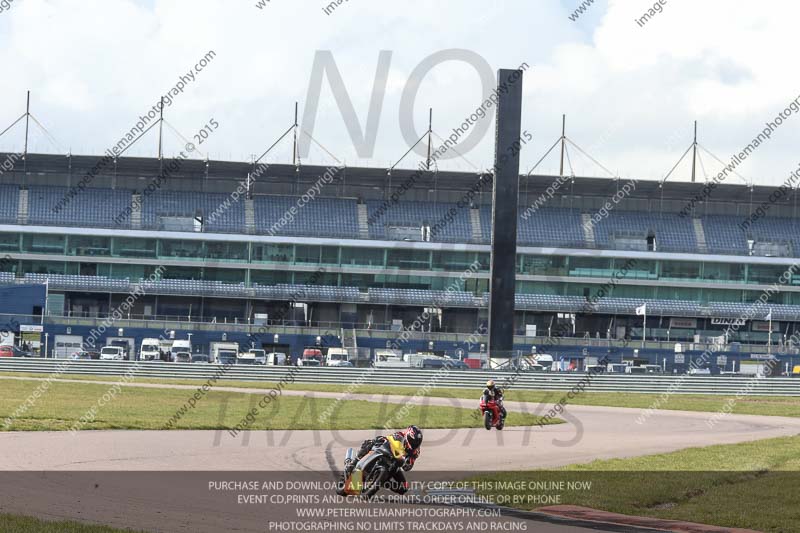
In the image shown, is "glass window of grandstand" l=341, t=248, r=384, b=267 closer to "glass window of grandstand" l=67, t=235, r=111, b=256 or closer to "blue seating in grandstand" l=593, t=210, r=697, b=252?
"blue seating in grandstand" l=593, t=210, r=697, b=252

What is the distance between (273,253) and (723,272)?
35799 mm

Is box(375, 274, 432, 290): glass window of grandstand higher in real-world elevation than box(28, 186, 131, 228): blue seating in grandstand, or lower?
lower

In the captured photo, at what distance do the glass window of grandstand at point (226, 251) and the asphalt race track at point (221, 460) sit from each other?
51.8 m

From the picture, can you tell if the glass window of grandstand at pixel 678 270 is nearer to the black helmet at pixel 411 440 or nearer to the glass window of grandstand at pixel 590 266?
the glass window of grandstand at pixel 590 266

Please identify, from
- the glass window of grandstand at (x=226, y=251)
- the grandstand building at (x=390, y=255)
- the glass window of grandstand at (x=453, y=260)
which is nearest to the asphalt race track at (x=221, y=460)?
the grandstand building at (x=390, y=255)

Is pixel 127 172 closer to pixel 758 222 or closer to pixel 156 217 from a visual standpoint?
pixel 156 217

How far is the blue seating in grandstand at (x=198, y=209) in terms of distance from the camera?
87.5 metres

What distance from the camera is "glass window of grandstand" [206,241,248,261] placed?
85250 millimetres

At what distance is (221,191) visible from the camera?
306ft

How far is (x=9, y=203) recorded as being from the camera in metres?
87.6

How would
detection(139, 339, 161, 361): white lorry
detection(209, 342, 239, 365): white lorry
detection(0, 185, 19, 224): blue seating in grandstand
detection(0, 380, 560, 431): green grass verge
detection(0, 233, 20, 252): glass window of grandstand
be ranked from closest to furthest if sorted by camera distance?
detection(0, 380, 560, 431): green grass verge → detection(209, 342, 239, 365): white lorry → detection(139, 339, 161, 361): white lorry → detection(0, 233, 20, 252): glass window of grandstand → detection(0, 185, 19, 224): blue seating in grandstand

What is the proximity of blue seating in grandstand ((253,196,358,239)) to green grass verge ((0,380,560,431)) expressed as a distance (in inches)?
1716

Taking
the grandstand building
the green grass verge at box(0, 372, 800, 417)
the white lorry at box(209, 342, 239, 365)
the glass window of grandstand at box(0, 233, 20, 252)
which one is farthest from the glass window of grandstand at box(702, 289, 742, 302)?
the glass window of grandstand at box(0, 233, 20, 252)

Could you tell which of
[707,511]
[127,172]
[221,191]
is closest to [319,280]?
[221,191]
